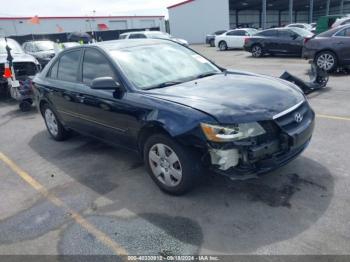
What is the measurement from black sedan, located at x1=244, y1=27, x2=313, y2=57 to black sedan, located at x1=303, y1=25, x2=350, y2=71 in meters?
4.84

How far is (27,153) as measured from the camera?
5.57m

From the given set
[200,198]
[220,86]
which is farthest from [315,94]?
[200,198]

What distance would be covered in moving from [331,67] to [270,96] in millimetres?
8131

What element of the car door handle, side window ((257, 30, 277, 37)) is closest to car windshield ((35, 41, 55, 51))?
side window ((257, 30, 277, 37))

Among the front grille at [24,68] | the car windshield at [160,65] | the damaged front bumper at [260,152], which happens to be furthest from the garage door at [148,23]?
the damaged front bumper at [260,152]

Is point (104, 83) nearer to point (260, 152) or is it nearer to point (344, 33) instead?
point (260, 152)

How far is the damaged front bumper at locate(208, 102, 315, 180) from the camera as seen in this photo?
122 inches

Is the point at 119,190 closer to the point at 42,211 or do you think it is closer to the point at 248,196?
the point at 42,211

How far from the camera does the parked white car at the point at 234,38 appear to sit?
23.0 m

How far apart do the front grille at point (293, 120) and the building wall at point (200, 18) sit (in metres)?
38.9

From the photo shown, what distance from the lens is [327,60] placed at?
10578 mm

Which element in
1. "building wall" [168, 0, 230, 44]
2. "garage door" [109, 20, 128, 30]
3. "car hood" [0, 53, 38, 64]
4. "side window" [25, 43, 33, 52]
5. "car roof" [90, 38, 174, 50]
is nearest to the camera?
"car roof" [90, 38, 174, 50]

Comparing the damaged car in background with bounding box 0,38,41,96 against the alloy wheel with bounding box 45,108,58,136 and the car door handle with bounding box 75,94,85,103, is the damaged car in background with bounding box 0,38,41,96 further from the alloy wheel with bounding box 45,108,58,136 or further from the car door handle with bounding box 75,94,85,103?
the car door handle with bounding box 75,94,85,103

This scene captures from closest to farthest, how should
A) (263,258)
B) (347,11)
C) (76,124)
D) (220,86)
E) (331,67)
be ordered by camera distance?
(263,258) < (220,86) < (76,124) < (331,67) < (347,11)
